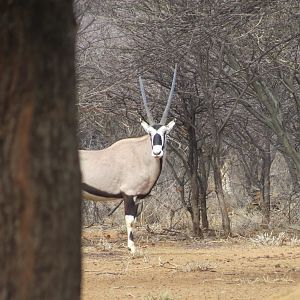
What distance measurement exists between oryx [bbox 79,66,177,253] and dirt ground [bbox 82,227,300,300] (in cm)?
77

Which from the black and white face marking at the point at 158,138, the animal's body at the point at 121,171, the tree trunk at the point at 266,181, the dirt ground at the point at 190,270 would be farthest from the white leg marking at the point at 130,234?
the tree trunk at the point at 266,181

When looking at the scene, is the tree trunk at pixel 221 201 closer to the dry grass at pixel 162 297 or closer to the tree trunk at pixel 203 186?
the tree trunk at pixel 203 186

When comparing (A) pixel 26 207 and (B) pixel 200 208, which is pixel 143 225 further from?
(A) pixel 26 207

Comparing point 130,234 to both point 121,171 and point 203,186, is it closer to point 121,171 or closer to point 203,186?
point 121,171

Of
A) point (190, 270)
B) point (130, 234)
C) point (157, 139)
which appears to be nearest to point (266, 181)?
point (157, 139)

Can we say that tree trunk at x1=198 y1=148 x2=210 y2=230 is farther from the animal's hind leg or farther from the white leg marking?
the white leg marking

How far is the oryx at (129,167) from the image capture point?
593 inches

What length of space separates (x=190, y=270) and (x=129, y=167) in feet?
14.8

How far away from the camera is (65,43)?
124 inches

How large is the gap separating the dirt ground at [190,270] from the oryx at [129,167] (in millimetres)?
771

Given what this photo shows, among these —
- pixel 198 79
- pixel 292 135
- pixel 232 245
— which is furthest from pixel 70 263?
pixel 292 135

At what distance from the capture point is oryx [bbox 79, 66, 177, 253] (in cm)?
1505

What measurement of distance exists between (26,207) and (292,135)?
666 inches

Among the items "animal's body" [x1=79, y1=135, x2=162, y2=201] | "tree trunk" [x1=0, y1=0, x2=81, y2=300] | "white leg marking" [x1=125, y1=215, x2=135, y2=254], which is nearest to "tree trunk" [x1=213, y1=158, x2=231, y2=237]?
"animal's body" [x1=79, y1=135, x2=162, y2=201]
